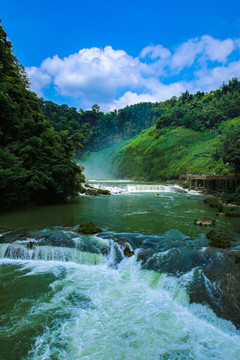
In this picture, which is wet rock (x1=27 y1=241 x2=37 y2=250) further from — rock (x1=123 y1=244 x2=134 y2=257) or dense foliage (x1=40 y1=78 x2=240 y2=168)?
dense foliage (x1=40 y1=78 x2=240 y2=168)

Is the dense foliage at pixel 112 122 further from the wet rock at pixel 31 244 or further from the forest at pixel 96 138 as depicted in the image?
the wet rock at pixel 31 244

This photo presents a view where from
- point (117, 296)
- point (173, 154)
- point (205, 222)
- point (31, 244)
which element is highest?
point (173, 154)

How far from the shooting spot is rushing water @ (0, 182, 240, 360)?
468 cm

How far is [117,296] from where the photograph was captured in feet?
21.5

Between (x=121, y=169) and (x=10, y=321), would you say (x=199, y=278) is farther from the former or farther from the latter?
(x=121, y=169)

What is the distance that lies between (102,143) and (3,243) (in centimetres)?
11596

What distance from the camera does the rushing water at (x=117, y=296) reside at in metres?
4.68

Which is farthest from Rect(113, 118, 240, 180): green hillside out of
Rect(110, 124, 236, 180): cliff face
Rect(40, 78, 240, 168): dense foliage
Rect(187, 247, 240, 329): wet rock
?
Rect(187, 247, 240, 329): wet rock

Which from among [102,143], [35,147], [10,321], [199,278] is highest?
[102,143]

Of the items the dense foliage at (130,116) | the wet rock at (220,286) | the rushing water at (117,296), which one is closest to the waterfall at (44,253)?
the rushing water at (117,296)

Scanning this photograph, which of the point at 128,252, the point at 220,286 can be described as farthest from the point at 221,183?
the point at 220,286

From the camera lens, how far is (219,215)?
52.2 ft

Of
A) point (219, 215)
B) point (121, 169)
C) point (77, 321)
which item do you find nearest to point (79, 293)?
point (77, 321)

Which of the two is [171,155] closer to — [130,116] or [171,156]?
[171,156]
